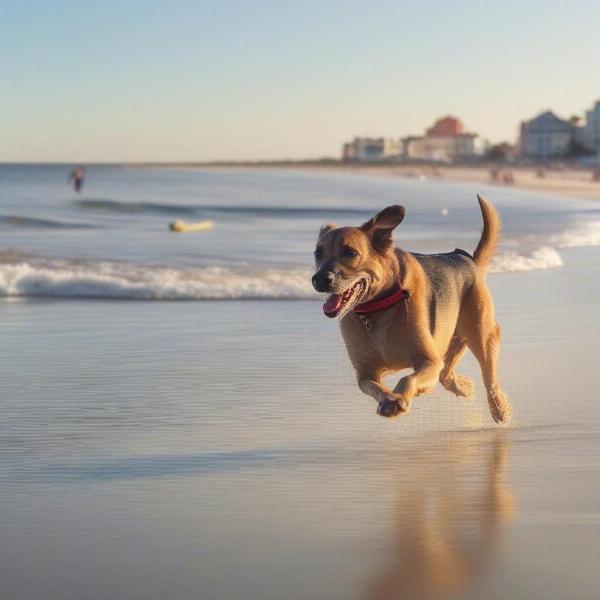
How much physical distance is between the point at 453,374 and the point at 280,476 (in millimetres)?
1802

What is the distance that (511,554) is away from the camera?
5.31m

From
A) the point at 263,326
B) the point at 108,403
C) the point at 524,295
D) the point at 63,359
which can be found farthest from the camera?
the point at 524,295

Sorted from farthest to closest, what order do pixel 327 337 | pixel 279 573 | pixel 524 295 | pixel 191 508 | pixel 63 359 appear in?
1. pixel 524 295
2. pixel 327 337
3. pixel 63 359
4. pixel 191 508
5. pixel 279 573

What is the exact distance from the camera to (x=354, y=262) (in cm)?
679

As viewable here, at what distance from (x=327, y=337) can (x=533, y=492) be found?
17.2 feet

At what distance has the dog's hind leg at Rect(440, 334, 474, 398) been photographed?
8125 millimetres

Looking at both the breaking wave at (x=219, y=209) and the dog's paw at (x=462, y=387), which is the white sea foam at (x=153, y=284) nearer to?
the dog's paw at (x=462, y=387)

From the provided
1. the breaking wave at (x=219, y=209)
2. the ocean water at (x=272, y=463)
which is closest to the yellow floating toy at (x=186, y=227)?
the breaking wave at (x=219, y=209)

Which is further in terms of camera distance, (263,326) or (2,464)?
(263,326)

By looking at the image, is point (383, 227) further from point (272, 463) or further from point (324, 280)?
point (272, 463)

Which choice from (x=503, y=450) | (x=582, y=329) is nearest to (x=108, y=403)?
(x=503, y=450)

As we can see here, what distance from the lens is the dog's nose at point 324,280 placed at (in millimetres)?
6695

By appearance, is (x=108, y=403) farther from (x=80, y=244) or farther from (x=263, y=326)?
(x=80, y=244)

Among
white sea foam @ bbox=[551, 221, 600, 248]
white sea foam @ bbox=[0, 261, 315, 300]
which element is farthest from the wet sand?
white sea foam @ bbox=[551, 221, 600, 248]
